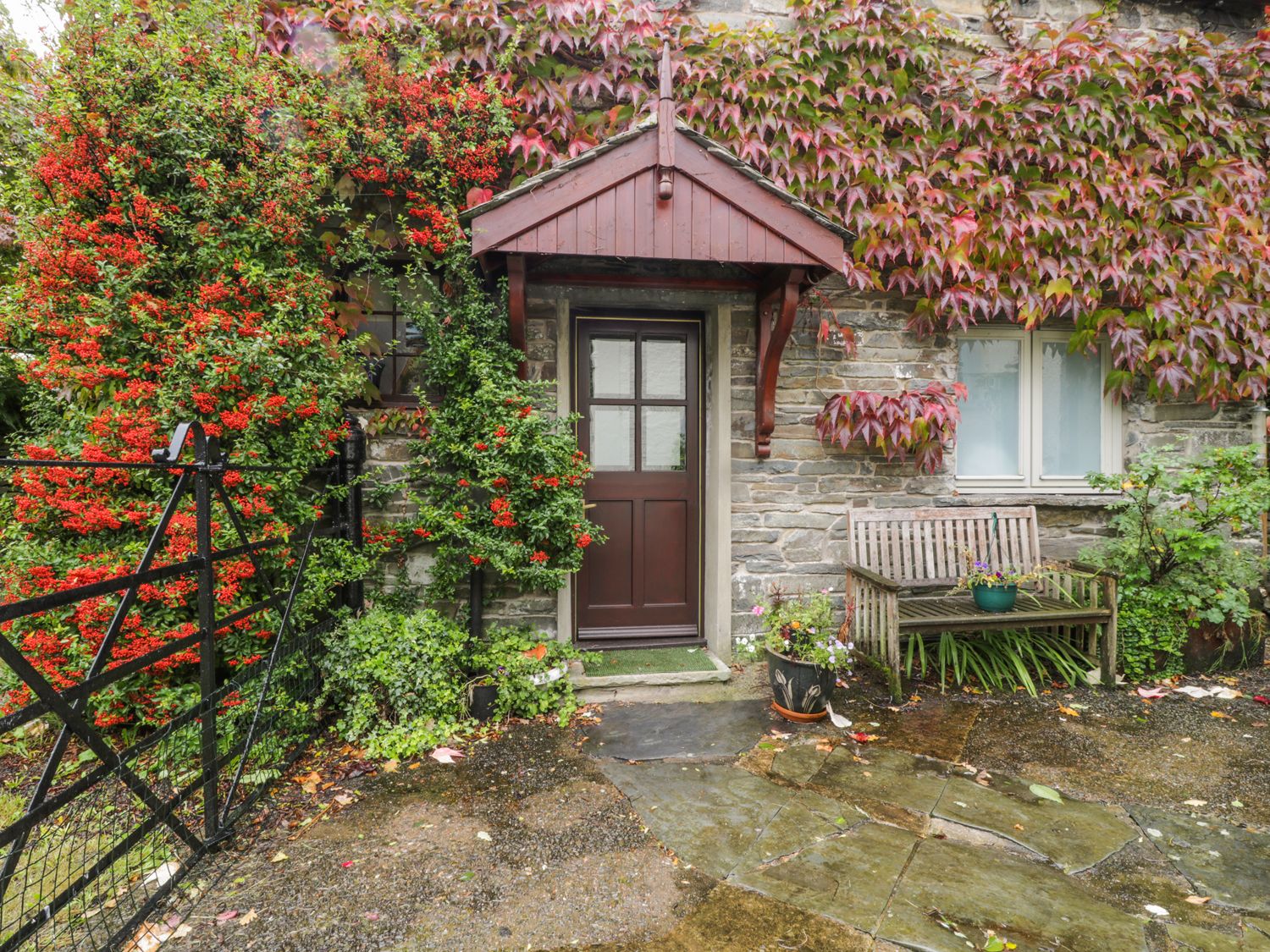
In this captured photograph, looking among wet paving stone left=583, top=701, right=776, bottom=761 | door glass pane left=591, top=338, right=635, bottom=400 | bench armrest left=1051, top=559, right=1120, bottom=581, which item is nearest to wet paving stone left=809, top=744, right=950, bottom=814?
wet paving stone left=583, top=701, right=776, bottom=761

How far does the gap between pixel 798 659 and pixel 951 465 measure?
7.16 feet

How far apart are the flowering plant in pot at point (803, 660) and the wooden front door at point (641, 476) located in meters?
1.02

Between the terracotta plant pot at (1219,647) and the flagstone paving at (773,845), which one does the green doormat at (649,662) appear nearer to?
the flagstone paving at (773,845)

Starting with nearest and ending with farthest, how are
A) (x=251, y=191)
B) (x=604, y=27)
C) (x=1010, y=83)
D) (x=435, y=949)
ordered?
(x=435, y=949) < (x=251, y=191) < (x=604, y=27) < (x=1010, y=83)

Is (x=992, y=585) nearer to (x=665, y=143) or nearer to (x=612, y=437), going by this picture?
(x=612, y=437)

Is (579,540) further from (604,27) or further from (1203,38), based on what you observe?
(1203,38)

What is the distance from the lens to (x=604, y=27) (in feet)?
14.3

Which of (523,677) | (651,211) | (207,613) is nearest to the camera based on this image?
(207,613)

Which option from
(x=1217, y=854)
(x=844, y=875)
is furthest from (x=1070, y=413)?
(x=844, y=875)

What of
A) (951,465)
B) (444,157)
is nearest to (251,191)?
(444,157)

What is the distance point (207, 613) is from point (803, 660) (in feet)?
9.69

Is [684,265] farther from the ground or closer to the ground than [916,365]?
farther from the ground

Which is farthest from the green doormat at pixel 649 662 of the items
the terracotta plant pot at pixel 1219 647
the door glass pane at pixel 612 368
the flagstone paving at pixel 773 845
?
the terracotta plant pot at pixel 1219 647

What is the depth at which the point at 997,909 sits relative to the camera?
2.28 meters
